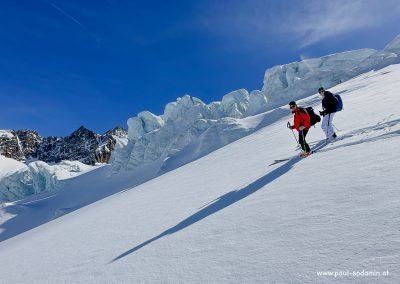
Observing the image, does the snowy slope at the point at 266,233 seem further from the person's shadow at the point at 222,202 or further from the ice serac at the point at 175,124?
the ice serac at the point at 175,124

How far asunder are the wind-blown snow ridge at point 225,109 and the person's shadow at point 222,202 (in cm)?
2305

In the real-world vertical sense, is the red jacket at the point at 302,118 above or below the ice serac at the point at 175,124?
below

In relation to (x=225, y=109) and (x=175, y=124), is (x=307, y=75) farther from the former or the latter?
(x=175, y=124)

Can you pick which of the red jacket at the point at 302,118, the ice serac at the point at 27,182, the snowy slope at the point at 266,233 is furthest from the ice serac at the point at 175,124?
the snowy slope at the point at 266,233

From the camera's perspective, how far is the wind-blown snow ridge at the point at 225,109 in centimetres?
3307

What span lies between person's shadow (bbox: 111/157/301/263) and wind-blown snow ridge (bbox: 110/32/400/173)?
907 inches

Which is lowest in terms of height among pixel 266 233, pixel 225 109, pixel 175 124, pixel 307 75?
pixel 266 233

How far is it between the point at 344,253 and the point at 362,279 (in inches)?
15.8

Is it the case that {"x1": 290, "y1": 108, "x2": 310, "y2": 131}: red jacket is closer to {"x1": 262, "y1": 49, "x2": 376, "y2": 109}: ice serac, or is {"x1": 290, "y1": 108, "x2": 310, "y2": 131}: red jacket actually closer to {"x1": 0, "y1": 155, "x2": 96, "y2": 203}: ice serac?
{"x1": 262, "y1": 49, "x2": 376, "y2": 109}: ice serac

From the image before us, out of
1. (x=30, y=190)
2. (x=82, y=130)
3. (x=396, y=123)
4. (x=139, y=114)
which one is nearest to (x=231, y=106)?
(x=139, y=114)

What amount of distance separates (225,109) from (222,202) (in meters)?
51.8

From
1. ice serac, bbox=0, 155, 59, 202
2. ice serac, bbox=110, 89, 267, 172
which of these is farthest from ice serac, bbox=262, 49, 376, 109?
ice serac, bbox=0, 155, 59, 202

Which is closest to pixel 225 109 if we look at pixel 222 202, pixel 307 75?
pixel 307 75

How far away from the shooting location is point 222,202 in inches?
240
